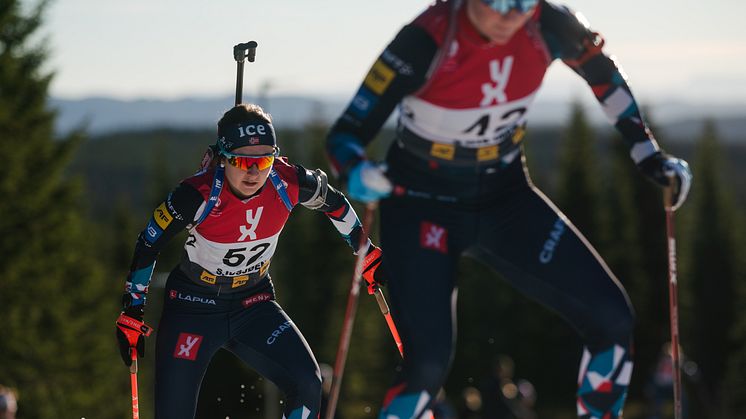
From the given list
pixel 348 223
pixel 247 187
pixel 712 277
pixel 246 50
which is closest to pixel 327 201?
pixel 348 223

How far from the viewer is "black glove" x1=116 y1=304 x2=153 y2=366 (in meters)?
6.82

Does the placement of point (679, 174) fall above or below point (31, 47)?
above

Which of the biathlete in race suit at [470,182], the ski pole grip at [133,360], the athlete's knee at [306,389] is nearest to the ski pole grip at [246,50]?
the ski pole grip at [133,360]

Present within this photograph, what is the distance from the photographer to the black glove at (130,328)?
22.4 feet

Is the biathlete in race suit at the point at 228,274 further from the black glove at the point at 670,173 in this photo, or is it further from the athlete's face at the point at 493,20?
the black glove at the point at 670,173

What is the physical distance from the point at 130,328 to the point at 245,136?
142 centimetres

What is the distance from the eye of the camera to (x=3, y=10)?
100 ft

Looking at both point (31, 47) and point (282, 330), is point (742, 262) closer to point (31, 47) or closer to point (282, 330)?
point (31, 47)

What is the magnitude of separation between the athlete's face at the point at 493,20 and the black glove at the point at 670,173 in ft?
3.45

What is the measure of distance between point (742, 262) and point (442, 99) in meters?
56.1

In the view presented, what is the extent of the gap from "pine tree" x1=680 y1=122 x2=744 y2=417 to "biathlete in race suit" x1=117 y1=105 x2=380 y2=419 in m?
52.9

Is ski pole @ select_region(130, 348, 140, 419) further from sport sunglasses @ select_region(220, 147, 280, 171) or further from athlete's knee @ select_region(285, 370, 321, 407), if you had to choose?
sport sunglasses @ select_region(220, 147, 280, 171)

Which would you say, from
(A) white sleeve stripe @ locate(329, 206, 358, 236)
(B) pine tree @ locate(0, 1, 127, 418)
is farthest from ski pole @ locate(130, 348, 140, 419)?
(B) pine tree @ locate(0, 1, 127, 418)

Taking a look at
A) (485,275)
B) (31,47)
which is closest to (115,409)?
(31,47)
